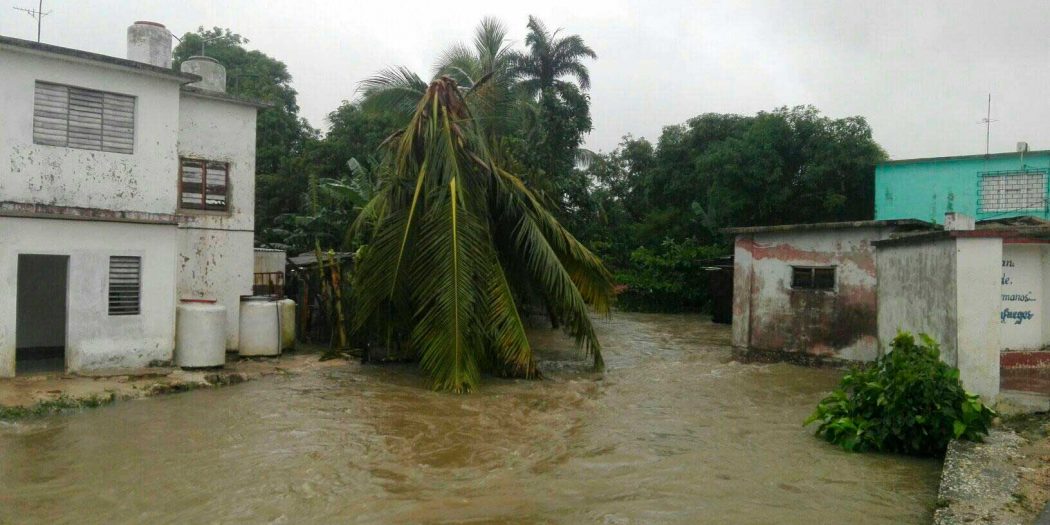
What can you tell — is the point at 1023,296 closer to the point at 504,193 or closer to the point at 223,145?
the point at 504,193

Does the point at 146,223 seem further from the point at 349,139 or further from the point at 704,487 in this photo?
the point at 349,139

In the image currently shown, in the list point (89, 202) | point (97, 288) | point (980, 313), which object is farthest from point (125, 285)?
point (980, 313)

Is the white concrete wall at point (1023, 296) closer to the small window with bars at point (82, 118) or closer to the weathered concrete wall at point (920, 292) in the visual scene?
the weathered concrete wall at point (920, 292)

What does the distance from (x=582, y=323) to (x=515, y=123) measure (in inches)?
201

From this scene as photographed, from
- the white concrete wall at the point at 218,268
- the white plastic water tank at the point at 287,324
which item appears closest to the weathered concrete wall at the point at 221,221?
the white concrete wall at the point at 218,268

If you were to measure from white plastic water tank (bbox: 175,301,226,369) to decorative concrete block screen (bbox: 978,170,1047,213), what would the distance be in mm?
23204

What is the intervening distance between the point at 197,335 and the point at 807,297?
10.8 meters

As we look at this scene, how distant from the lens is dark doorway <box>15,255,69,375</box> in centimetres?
1400

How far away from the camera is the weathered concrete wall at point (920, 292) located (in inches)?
370

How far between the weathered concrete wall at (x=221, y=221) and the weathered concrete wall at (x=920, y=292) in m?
11.4

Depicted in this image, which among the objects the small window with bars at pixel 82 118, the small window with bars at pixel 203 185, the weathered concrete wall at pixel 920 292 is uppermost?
the small window with bars at pixel 82 118

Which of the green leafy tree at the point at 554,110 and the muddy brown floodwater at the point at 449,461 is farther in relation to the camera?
the green leafy tree at the point at 554,110

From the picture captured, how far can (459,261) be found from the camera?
1254cm

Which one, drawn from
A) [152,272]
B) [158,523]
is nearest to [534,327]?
[152,272]
